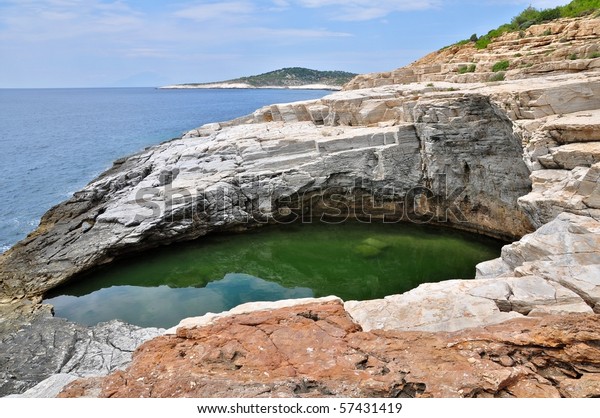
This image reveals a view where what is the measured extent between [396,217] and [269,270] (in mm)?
8159

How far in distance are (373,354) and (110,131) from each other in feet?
236

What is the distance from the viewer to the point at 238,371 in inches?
256

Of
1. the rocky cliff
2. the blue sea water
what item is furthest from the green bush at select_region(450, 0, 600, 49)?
the blue sea water

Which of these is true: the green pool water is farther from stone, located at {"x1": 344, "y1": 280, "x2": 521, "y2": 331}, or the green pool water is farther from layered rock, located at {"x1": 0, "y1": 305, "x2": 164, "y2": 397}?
stone, located at {"x1": 344, "y1": 280, "x2": 521, "y2": 331}

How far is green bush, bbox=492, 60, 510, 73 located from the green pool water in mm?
10623

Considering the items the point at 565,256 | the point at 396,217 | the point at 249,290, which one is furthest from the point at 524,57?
the point at 249,290

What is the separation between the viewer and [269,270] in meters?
19.5

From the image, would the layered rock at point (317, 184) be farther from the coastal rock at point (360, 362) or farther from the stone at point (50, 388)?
the coastal rock at point (360, 362)

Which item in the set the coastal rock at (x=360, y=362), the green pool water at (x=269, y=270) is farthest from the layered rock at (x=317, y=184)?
the coastal rock at (x=360, y=362)

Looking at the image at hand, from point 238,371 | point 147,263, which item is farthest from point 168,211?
point 238,371

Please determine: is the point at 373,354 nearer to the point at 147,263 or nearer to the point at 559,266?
the point at 559,266

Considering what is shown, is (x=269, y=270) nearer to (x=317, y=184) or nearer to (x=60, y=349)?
(x=317, y=184)

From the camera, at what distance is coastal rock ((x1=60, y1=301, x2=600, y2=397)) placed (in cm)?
576

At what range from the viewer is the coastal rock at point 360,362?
18.9 feet
